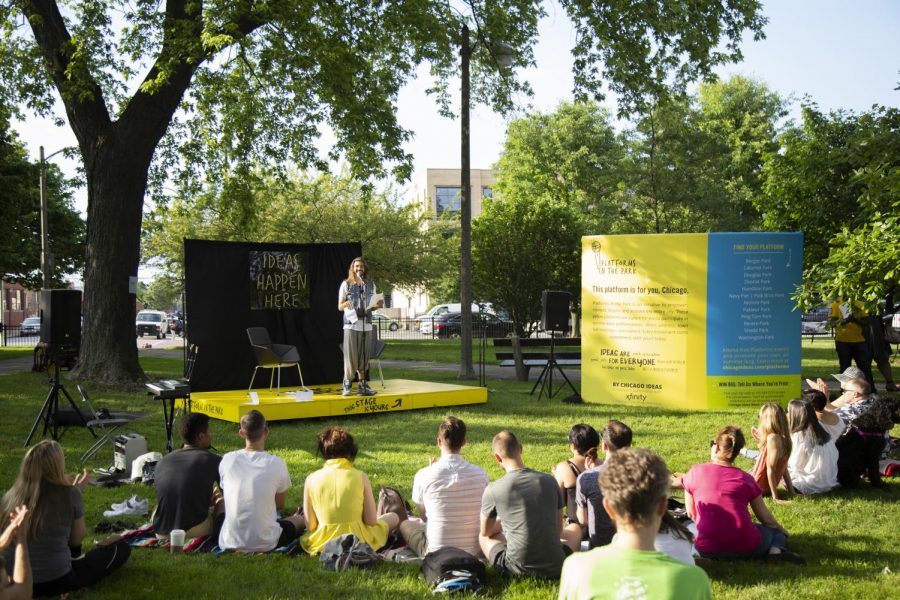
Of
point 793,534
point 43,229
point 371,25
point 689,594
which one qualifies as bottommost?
point 793,534

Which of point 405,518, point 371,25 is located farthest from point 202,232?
point 405,518

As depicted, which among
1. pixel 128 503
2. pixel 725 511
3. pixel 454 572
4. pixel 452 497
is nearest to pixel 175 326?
pixel 128 503

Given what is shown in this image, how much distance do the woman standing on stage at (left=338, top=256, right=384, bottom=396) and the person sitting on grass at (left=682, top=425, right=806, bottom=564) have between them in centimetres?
642

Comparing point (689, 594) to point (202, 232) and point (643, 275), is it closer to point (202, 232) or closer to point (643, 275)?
point (643, 275)

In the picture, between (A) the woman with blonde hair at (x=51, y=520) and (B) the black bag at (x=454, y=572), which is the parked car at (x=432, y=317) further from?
(A) the woman with blonde hair at (x=51, y=520)

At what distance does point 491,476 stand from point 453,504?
7.89 ft

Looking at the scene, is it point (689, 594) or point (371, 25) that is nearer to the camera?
point (689, 594)

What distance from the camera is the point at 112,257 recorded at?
45.6ft

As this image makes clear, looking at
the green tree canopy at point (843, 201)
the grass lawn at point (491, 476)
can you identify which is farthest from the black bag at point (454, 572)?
the green tree canopy at point (843, 201)

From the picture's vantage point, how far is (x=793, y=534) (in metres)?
5.48

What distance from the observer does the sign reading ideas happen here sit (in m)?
12.6

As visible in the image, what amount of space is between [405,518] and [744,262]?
7527 mm

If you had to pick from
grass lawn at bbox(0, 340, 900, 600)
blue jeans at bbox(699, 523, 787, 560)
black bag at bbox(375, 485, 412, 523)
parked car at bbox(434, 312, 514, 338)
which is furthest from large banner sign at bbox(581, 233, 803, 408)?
parked car at bbox(434, 312, 514, 338)

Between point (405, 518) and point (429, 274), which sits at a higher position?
point (429, 274)
